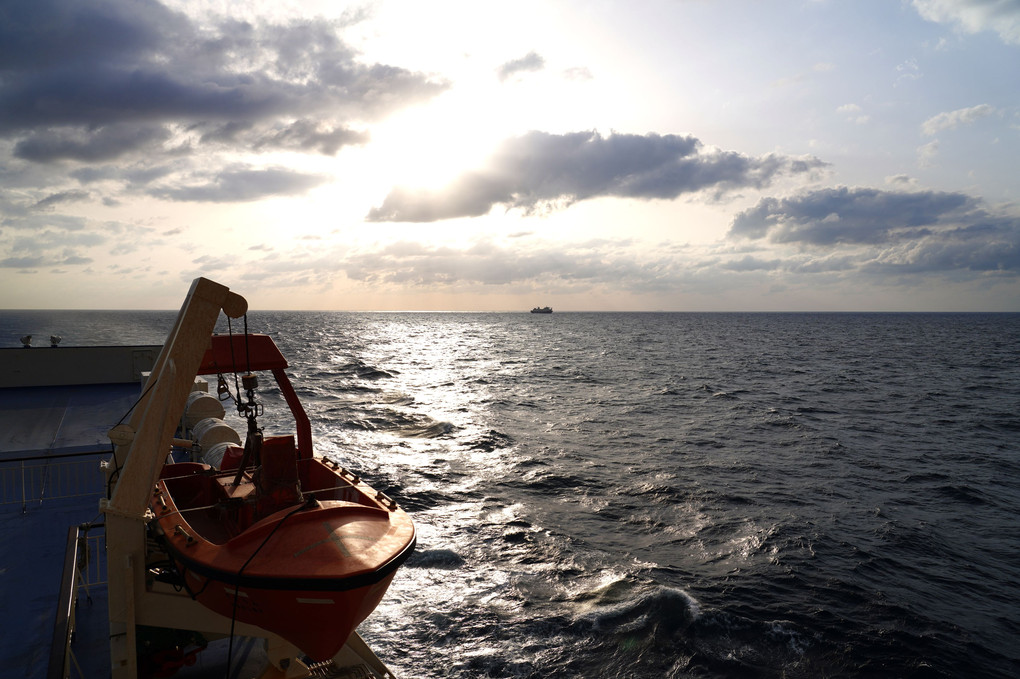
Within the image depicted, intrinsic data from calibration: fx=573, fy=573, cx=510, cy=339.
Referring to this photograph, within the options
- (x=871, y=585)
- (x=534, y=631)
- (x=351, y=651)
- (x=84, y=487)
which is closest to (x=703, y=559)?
(x=871, y=585)

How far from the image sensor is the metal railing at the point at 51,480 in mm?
14031

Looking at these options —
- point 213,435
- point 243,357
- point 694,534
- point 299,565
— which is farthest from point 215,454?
point 694,534

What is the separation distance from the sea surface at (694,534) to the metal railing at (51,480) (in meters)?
8.42

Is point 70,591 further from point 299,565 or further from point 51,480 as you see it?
point 51,480

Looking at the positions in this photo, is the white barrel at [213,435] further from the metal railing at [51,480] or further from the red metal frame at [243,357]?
the red metal frame at [243,357]

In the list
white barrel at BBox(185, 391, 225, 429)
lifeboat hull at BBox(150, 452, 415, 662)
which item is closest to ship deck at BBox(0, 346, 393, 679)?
lifeboat hull at BBox(150, 452, 415, 662)

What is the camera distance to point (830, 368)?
216 ft

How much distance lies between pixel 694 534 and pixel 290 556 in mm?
13674

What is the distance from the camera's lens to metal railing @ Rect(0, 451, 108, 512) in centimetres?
1403

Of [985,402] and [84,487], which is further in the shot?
[985,402]

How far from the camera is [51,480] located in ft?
49.2

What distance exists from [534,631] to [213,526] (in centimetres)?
678

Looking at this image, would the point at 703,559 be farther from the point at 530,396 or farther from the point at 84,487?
Answer: the point at 530,396

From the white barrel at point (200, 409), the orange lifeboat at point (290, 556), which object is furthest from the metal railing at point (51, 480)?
the orange lifeboat at point (290, 556)
